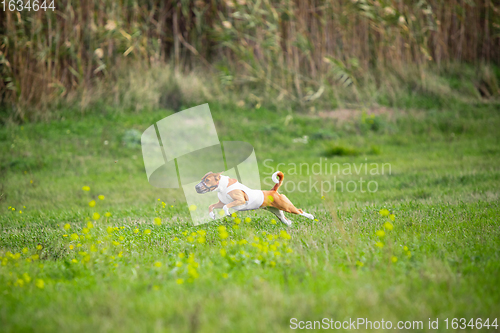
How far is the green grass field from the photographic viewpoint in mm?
2578

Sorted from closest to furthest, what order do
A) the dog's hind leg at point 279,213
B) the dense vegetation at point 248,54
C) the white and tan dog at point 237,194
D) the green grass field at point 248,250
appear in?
the green grass field at point 248,250, the white and tan dog at point 237,194, the dog's hind leg at point 279,213, the dense vegetation at point 248,54

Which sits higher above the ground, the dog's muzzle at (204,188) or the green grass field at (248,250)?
the dog's muzzle at (204,188)

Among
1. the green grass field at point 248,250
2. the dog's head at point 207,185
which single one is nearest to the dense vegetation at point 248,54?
the green grass field at point 248,250

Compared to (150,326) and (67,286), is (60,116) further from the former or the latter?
(150,326)

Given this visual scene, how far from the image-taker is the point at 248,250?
3.73m

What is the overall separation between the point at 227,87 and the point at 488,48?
10.1m

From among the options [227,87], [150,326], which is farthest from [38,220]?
[227,87]

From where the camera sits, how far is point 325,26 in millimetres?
14031

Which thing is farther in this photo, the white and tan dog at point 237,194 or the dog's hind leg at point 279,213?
the dog's hind leg at point 279,213

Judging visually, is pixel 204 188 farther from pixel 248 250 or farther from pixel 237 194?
pixel 248 250

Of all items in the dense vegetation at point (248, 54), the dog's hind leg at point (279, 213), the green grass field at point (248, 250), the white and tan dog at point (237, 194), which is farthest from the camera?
the dense vegetation at point (248, 54)

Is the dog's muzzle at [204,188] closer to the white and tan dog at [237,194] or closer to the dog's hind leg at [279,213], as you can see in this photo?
the white and tan dog at [237,194]

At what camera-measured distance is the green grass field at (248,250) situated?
258 cm

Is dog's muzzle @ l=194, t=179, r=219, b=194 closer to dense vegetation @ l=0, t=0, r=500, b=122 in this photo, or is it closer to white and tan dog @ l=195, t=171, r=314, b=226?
white and tan dog @ l=195, t=171, r=314, b=226
